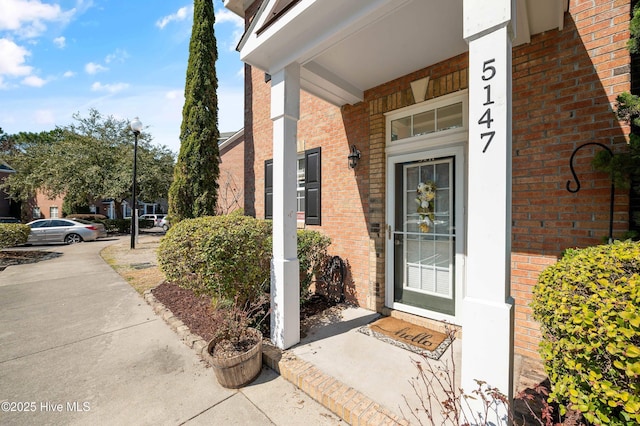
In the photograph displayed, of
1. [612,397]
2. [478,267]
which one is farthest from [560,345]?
[478,267]

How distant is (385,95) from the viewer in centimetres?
376

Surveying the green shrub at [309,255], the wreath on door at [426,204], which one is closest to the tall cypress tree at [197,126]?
the green shrub at [309,255]

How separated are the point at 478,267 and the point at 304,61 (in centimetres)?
262

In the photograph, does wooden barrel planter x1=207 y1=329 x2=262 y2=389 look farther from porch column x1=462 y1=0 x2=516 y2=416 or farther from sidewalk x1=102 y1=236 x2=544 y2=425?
porch column x1=462 y1=0 x2=516 y2=416

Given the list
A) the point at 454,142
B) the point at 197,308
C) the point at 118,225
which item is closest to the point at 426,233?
the point at 454,142

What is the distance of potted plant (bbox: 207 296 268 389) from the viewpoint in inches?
94.2

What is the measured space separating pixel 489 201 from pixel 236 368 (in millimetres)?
2453

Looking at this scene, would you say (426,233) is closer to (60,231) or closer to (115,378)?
(115,378)

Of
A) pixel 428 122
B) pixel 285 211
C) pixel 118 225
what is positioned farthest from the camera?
pixel 118 225

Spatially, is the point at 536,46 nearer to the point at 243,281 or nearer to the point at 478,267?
the point at 478,267

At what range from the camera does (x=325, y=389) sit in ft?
7.30

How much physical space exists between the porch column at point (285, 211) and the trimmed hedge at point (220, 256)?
1.71 feet

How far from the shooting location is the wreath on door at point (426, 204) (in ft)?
11.5

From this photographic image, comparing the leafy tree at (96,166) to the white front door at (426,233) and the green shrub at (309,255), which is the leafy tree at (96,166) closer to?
the green shrub at (309,255)
